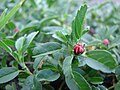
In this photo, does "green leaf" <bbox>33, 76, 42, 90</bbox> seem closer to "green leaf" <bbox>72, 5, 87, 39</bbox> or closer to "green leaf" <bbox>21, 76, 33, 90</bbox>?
"green leaf" <bbox>21, 76, 33, 90</bbox>

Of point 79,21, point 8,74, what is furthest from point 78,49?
point 8,74

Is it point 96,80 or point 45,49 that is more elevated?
point 45,49

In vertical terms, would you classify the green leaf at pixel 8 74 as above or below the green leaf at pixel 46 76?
above

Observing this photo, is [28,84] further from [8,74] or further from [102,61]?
[102,61]

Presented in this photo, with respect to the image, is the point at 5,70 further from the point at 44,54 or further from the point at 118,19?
the point at 118,19

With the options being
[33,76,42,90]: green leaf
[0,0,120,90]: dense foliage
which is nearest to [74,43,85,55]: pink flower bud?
[0,0,120,90]: dense foliage

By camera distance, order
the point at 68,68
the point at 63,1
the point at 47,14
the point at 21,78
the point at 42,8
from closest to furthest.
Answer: the point at 68,68, the point at 21,78, the point at 47,14, the point at 42,8, the point at 63,1

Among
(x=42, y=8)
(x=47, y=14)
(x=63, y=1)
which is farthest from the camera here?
(x=63, y=1)

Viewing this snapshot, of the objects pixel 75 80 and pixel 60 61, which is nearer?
pixel 75 80

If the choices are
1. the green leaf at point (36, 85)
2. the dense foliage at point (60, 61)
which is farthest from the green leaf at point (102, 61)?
the green leaf at point (36, 85)

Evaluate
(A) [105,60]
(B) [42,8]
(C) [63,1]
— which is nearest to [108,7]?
(C) [63,1]

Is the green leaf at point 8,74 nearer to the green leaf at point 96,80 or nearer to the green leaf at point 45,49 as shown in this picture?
the green leaf at point 45,49
